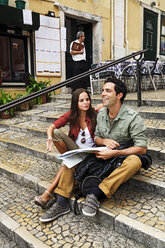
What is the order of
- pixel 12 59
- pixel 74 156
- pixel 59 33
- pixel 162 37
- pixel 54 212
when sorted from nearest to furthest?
1. pixel 54 212
2. pixel 74 156
3. pixel 12 59
4. pixel 59 33
5. pixel 162 37

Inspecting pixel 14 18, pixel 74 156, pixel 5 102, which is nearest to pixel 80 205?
pixel 74 156

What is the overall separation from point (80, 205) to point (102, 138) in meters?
0.72

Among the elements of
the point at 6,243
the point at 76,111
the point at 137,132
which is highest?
the point at 76,111

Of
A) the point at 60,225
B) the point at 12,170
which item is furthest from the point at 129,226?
the point at 12,170

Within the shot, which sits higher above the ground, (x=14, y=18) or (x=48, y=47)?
(x=14, y=18)

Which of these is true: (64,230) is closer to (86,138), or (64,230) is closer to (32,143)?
(86,138)

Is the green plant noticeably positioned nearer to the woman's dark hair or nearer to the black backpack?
the woman's dark hair

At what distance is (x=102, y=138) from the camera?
2.59m

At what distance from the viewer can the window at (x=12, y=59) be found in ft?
22.7

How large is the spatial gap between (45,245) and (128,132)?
1.29 metres

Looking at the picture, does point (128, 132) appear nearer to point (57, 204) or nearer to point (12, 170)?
point (57, 204)

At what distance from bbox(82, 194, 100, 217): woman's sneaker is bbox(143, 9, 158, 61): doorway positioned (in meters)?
9.26

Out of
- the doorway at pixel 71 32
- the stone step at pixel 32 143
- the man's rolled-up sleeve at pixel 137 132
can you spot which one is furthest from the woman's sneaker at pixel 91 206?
the doorway at pixel 71 32

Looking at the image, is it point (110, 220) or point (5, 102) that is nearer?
point (110, 220)
